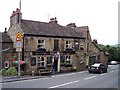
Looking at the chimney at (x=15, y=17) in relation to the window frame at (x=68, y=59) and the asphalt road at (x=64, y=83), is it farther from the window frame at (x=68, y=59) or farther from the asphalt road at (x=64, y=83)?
the asphalt road at (x=64, y=83)

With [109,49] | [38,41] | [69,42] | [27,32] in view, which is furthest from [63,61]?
[109,49]

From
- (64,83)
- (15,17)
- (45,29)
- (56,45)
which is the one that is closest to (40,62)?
(56,45)

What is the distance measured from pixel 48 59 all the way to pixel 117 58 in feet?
163

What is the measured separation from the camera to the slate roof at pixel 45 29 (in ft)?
114

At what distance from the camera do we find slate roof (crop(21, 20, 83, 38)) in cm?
3478

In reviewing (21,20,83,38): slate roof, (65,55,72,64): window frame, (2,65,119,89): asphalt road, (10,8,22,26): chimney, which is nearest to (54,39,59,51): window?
(21,20,83,38): slate roof

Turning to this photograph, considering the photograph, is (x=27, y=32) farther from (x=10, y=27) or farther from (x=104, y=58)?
(x=104, y=58)

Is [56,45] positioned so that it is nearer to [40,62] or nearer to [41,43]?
[41,43]

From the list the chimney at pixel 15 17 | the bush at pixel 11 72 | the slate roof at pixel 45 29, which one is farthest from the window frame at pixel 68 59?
the bush at pixel 11 72

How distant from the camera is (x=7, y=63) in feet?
104

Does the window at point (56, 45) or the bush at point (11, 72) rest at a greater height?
the window at point (56, 45)

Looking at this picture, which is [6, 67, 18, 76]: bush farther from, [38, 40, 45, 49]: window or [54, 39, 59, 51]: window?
[54, 39, 59, 51]: window

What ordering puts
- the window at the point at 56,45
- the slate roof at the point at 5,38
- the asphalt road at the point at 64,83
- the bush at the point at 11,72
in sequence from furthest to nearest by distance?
the window at the point at 56,45, the slate roof at the point at 5,38, the bush at the point at 11,72, the asphalt road at the point at 64,83

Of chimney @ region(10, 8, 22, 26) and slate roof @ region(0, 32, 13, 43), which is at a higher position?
chimney @ region(10, 8, 22, 26)
